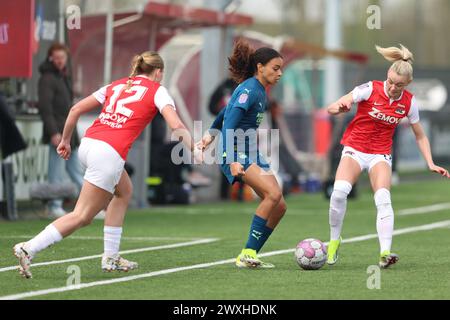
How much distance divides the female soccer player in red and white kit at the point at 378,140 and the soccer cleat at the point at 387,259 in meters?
0.27

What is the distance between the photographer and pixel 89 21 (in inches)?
814

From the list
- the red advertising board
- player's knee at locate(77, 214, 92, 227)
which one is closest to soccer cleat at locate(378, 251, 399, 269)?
player's knee at locate(77, 214, 92, 227)

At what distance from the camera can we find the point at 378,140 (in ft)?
38.9

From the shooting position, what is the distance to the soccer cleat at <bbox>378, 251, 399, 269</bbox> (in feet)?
36.6

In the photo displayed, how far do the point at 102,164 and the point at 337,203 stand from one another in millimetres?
2516

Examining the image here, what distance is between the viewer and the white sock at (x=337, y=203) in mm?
11609

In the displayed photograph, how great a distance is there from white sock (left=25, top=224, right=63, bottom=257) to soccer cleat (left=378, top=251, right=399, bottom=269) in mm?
2957

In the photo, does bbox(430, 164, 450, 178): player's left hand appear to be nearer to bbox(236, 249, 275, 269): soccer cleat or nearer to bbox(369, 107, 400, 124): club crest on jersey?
bbox(369, 107, 400, 124): club crest on jersey

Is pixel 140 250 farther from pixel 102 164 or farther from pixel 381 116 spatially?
pixel 381 116

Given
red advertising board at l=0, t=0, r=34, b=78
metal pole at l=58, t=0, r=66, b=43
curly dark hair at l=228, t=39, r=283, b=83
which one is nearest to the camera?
curly dark hair at l=228, t=39, r=283, b=83

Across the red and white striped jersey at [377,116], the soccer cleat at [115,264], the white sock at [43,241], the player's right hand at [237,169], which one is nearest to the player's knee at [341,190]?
the red and white striped jersey at [377,116]

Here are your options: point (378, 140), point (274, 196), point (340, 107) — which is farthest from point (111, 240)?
point (378, 140)

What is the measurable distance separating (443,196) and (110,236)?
16222 mm
